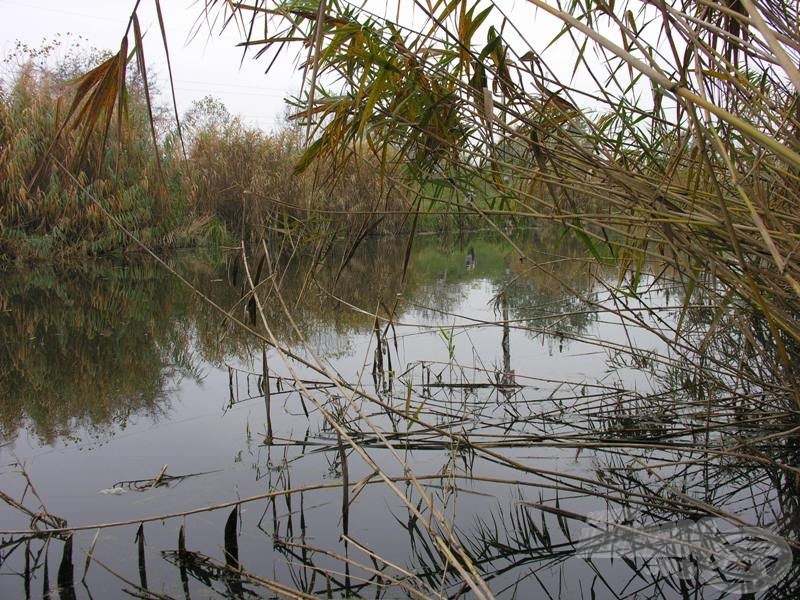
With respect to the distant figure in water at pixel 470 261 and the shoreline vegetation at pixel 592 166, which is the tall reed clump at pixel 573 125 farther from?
the distant figure in water at pixel 470 261

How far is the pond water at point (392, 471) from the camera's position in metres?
1.58

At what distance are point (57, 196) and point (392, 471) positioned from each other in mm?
8933

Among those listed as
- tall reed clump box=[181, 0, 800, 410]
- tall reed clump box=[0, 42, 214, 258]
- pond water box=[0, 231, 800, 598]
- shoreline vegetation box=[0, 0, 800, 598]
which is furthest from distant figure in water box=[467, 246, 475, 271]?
tall reed clump box=[181, 0, 800, 410]

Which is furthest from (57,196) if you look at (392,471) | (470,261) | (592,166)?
(592,166)

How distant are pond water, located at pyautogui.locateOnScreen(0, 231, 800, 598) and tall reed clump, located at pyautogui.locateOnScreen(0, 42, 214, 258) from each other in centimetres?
594

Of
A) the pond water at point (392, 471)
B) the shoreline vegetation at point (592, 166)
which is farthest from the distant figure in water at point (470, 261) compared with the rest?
the shoreline vegetation at point (592, 166)

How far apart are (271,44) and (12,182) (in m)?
9.21

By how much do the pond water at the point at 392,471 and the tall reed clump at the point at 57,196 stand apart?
19.5 feet

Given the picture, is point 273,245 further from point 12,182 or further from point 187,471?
→ point 187,471

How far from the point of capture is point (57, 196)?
966 cm

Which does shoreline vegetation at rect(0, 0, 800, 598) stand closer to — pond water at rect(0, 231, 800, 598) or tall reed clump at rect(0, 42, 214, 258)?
pond water at rect(0, 231, 800, 598)

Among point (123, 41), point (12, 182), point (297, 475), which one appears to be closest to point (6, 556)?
point (297, 475)

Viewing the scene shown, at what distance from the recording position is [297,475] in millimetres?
2229

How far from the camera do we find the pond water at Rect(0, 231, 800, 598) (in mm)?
1578
